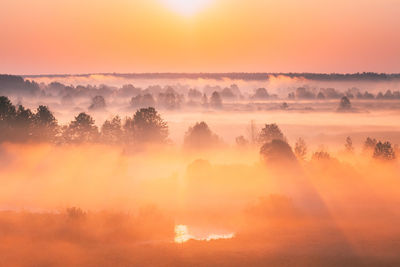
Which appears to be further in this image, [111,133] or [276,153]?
[111,133]

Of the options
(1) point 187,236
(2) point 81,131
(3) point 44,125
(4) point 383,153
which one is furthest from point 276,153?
(3) point 44,125

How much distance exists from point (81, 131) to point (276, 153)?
136 feet

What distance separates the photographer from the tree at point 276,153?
3781 inches

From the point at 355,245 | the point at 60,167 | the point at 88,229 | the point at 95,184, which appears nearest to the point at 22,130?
the point at 60,167

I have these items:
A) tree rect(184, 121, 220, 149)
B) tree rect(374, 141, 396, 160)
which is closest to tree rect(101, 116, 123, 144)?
tree rect(184, 121, 220, 149)

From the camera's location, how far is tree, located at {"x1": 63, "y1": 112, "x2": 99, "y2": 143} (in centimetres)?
12000

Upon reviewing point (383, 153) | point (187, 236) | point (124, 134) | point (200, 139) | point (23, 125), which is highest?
point (23, 125)

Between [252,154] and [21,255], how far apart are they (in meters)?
78.0

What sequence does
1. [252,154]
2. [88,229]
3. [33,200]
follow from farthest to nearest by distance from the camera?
1. [252,154]
2. [33,200]
3. [88,229]

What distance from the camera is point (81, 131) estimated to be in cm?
12112

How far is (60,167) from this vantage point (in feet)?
367

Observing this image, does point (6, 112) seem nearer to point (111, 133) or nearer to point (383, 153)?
point (111, 133)

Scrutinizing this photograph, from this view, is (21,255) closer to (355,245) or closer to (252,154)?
(355,245)

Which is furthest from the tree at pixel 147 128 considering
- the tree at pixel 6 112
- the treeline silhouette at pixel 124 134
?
the tree at pixel 6 112
